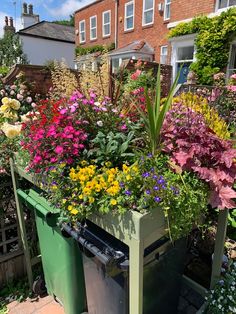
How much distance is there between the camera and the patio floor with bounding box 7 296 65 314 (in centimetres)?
234

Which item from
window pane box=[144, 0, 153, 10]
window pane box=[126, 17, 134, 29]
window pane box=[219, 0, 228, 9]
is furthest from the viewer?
window pane box=[126, 17, 134, 29]

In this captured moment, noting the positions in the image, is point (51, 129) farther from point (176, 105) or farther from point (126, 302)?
point (126, 302)

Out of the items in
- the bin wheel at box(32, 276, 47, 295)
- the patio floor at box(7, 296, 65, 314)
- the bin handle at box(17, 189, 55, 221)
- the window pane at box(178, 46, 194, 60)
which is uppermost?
the window pane at box(178, 46, 194, 60)

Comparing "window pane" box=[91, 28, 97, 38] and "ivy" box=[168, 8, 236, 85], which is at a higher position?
"window pane" box=[91, 28, 97, 38]

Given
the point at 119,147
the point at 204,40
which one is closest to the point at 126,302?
the point at 119,147

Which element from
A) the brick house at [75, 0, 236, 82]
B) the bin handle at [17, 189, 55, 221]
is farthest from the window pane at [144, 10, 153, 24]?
the bin handle at [17, 189, 55, 221]

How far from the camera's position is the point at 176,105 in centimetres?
185

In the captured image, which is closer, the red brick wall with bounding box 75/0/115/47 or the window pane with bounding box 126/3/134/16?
the window pane with bounding box 126/3/134/16

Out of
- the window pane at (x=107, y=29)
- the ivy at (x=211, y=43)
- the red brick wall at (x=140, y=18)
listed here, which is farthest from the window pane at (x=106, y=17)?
the ivy at (x=211, y=43)

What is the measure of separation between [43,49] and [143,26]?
38.1 ft

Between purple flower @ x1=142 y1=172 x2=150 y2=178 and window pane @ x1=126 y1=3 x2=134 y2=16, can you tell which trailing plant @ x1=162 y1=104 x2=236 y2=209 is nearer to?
purple flower @ x1=142 y1=172 x2=150 y2=178

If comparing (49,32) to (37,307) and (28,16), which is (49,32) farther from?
(37,307)

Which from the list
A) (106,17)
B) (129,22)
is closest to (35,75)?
(129,22)

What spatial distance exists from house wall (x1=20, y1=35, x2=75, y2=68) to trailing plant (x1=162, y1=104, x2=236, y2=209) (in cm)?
2167
